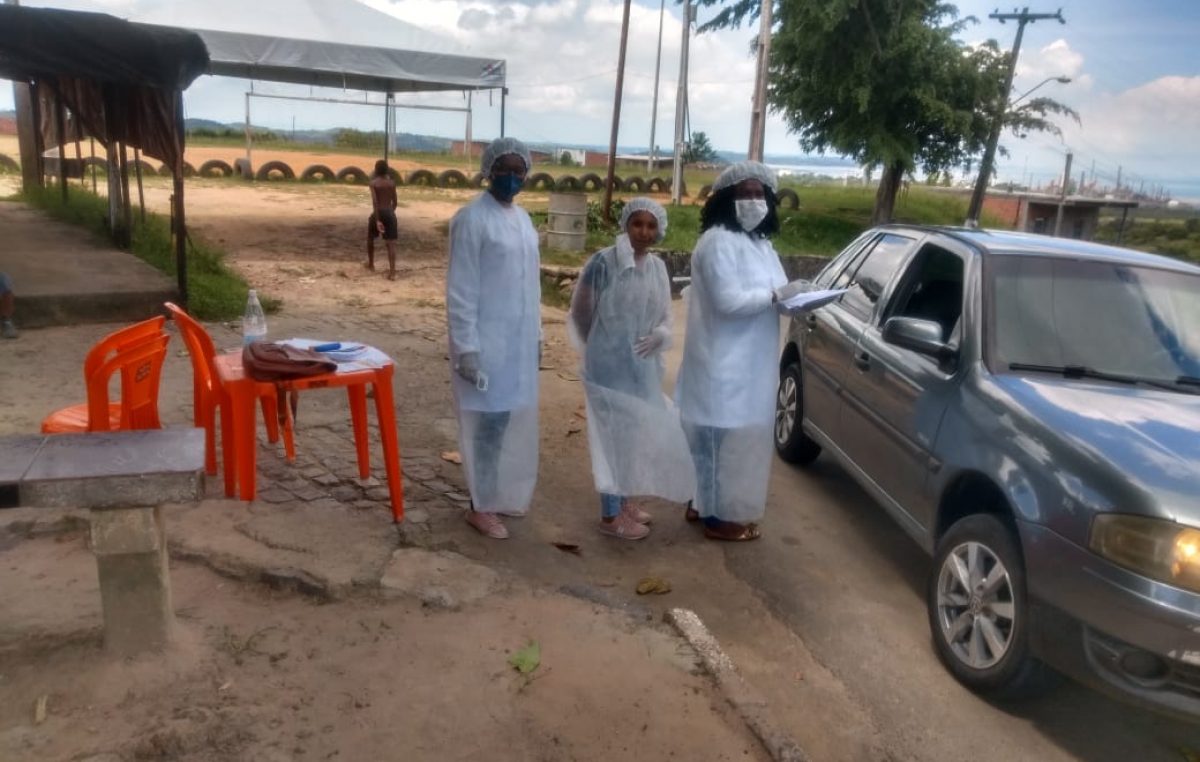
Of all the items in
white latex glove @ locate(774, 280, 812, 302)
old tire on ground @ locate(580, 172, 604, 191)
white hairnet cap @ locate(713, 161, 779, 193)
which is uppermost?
old tire on ground @ locate(580, 172, 604, 191)

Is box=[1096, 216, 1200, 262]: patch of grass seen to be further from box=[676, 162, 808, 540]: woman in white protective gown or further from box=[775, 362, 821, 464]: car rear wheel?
box=[676, 162, 808, 540]: woman in white protective gown

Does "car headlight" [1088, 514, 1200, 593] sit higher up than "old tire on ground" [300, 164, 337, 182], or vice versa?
"old tire on ground" [300, 164, 337, 182]

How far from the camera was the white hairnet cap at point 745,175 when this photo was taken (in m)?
4.24

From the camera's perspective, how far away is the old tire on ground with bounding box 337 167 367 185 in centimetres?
2589

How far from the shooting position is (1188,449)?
298 centimetres

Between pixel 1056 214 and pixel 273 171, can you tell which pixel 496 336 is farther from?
pixel 1056 214

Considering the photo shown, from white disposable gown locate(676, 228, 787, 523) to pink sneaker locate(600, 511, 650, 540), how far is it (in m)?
0.42

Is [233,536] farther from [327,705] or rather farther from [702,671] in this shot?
[702,671]

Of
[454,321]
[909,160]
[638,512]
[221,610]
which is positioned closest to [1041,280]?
[638,512]

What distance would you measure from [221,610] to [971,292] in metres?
3.37

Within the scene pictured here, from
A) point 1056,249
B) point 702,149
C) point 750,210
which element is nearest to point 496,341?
point 750,210

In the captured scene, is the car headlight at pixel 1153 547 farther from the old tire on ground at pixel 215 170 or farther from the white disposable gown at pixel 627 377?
the old tire on ground at pixel 215 170

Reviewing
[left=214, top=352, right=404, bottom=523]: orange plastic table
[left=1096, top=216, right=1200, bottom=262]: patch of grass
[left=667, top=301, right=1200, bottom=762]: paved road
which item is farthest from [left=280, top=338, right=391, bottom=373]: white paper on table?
[left=1096, top=216, right=1200, bottom=262]: patch of grass

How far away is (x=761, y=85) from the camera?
561 inches
